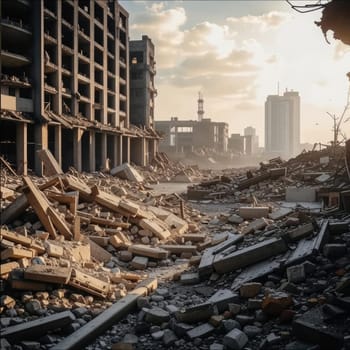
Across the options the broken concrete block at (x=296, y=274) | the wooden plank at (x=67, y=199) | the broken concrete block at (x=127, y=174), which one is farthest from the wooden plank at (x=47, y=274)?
the broken concrete block at (x=127, y=174)

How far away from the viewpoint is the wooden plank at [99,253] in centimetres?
817

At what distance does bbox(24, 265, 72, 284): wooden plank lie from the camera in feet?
18.3

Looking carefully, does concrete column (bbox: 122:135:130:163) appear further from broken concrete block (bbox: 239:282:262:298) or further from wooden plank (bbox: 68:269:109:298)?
broken concrete block (bbox: 239:282:262:298)

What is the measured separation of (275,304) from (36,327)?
9.84ft

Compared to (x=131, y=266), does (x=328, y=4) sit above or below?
above

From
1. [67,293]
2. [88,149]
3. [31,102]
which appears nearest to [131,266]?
[67,293]

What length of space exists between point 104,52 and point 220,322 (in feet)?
103

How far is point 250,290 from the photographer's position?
5543mm

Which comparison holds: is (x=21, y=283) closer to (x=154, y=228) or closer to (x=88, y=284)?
(x=88, y=284)

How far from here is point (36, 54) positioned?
22.7 meters

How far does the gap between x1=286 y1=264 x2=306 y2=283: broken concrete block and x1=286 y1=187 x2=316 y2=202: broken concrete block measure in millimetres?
12187

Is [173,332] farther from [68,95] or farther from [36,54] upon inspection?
[68,95]

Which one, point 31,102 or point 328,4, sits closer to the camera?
point 328,4

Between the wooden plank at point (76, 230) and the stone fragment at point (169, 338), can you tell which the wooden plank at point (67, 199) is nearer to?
the wooden plank at point (76, 230)
